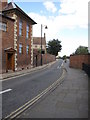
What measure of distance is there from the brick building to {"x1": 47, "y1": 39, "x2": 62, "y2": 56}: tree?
72.3m

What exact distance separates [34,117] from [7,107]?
1.74 m

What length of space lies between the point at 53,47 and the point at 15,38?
262 ft

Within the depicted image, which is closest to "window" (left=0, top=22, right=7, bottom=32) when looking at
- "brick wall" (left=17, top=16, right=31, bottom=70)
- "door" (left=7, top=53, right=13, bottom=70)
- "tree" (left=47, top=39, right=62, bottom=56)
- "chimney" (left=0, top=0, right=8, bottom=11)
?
"door" (left=7, top=53, right=13, bottom=70)

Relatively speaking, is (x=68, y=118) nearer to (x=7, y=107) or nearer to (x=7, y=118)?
(x=7, y=118)

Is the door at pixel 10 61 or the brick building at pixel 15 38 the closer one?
the brick building at pixel 15 38

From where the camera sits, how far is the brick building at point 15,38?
24.4m

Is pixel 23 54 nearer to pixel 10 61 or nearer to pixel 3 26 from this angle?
pixel 10 61

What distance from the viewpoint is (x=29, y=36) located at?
34062 mm

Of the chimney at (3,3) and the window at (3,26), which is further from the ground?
the chimney at (3,3)

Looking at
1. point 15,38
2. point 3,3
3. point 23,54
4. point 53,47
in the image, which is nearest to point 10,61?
point 15,38

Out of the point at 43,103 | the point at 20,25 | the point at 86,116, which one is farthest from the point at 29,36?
the point at 86,116

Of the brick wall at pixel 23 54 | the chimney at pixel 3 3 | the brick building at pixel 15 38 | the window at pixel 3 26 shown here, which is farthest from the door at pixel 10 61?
the chimney at pixel 3 3

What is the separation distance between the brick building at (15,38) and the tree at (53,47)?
72287mm

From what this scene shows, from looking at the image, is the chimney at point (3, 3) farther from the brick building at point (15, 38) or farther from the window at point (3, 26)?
the window at point (3, 26)
